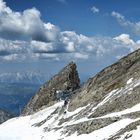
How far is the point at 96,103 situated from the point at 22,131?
20182mm

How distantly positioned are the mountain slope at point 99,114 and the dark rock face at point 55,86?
12.3m

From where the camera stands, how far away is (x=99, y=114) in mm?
59594

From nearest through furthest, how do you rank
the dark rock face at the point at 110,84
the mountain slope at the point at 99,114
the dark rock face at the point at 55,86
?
the mountain slope at the point at 99,114, the dark rock face at the point at 110,84, the dark rock face at the point at 55,86

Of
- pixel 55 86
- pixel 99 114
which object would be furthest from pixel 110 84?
pixel 55 86

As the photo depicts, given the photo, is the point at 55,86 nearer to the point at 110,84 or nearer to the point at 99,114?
the point at 110,84

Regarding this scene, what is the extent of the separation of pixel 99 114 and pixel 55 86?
5475 cm

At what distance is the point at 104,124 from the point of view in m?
49.8

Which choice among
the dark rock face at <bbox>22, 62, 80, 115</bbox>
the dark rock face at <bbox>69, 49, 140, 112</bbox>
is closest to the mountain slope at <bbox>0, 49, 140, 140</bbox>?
the dark rock face at <bbox>69, 49, 140, 112</bbox>

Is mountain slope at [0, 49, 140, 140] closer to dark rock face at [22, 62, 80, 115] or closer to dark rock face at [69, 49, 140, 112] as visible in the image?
dark rock face at [69, 49, 140, 112]

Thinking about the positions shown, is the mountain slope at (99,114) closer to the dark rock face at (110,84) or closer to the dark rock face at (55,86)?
the dark rock face at (110,84)

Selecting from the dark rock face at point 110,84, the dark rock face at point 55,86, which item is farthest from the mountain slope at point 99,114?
the dark rock face at point 55,86

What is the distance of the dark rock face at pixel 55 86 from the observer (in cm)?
11156

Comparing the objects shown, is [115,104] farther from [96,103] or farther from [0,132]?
[0,132]

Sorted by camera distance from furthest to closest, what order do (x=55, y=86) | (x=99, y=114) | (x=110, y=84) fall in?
1. (x=55, y=86)
2. (x=110, y=84)
3. (x=99, y=114)
